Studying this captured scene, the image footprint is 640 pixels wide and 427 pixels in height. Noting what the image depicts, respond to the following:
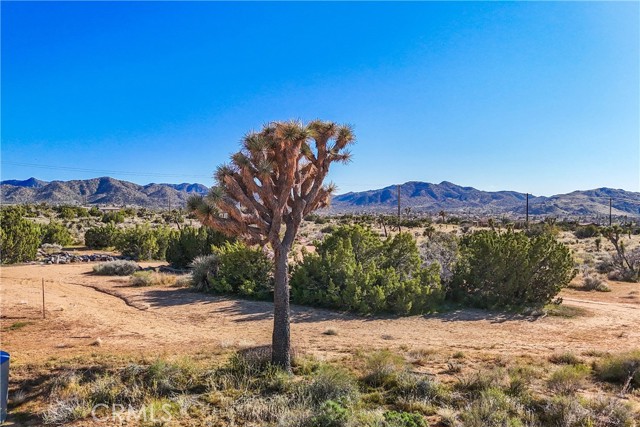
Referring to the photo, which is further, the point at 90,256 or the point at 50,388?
the point at 90,256

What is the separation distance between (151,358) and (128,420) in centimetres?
252

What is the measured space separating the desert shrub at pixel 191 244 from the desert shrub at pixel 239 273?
4633 mm

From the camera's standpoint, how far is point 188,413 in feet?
21.6

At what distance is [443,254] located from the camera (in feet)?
57.1

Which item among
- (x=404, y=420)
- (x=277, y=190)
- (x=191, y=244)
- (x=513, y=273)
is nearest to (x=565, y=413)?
(x=404, y=420)

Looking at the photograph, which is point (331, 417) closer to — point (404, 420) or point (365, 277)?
point (404, 420)

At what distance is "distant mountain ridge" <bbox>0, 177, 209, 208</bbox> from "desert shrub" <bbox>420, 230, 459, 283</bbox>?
121 m

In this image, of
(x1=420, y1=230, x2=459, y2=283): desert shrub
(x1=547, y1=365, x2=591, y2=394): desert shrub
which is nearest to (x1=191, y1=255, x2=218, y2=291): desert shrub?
(x1=420, y1=230, x2=459, y2=283): desert shrub

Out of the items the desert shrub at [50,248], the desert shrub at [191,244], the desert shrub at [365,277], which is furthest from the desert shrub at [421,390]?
the desert shrub at [50,248]

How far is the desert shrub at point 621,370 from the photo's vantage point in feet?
25.5

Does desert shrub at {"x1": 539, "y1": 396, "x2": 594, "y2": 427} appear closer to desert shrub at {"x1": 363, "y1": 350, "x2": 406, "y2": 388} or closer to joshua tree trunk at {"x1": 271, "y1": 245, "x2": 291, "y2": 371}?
desert shrub at {"x1": 363, "y1": 350, "x2": 406, "y2": 388}

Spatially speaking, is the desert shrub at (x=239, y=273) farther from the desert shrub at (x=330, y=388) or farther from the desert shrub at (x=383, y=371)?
the desert shrub at (x=330, y=388)

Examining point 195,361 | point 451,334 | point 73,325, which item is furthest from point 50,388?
point 451,334

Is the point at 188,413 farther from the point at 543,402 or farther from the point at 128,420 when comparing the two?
the point at 543,402
